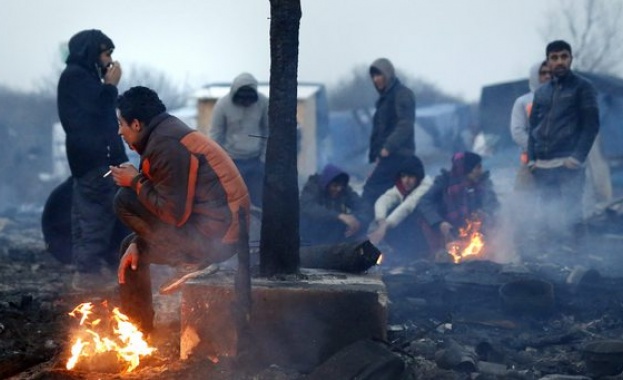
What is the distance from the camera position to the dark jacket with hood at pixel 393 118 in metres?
9.77

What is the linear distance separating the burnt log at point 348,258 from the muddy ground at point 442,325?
55 centimetres

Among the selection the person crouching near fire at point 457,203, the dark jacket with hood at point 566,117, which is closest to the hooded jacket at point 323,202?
the person crouching near fire at point 457,203

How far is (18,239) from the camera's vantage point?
13.0 m

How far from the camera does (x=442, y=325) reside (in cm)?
614

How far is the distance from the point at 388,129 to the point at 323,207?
155 centimetres

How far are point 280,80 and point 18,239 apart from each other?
9.24 m

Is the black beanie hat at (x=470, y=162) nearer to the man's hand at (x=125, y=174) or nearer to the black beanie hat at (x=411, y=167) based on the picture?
the black beanie hat at (x=411, y=167)

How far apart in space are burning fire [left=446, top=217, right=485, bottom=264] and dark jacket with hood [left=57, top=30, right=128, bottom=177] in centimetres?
425

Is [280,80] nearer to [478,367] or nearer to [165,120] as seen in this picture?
[165,120]

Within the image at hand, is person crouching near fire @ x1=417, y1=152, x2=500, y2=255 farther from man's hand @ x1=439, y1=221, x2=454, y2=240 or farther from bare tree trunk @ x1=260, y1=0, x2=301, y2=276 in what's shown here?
bare tree trunk @ x1=260, y1=0, x2=301, y2=276

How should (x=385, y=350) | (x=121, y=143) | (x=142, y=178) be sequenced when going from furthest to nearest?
(x=121, y=143) < (x=142, y=178) < (x=385, y=350)

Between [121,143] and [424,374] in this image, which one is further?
[121,143]

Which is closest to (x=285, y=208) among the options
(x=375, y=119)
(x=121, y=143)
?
(x=121, y=143)

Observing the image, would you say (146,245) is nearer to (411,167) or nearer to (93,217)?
(93,217)
